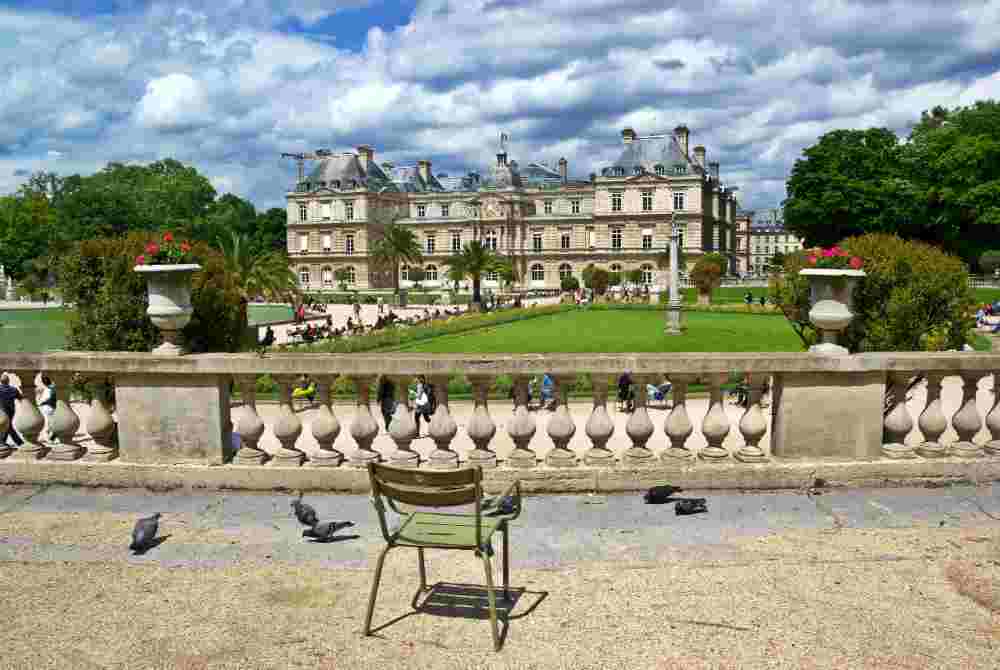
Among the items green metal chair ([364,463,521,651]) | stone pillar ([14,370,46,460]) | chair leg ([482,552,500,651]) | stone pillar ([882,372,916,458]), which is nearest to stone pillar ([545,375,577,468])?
green metal chair ([364,463,521,651])

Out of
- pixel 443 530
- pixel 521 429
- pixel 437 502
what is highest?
pixel 437 502

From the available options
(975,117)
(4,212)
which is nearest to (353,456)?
(975,117)

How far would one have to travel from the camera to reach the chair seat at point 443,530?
3752 millimetres

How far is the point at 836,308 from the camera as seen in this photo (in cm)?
610

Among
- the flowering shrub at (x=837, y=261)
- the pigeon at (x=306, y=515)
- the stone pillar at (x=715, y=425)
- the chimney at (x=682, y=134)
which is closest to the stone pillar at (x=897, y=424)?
the flowering shrub at (x=837, y=261)

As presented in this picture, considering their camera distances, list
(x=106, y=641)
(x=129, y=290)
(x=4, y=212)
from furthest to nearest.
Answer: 1. (x=4, y=212)
2. (x=129, y=290)
3. (x=106, y=641)

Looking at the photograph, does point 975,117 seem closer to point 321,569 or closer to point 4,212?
point 321,569

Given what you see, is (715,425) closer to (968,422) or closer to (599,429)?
(599,429)

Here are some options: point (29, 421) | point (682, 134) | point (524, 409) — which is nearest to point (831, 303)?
point (524, 409)

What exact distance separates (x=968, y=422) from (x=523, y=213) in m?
89.0

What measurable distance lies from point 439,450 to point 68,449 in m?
2.99

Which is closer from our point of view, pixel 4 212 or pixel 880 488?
pixel 880 488

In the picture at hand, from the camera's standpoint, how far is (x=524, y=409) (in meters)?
6.03

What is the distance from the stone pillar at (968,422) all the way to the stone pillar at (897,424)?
0.34m
